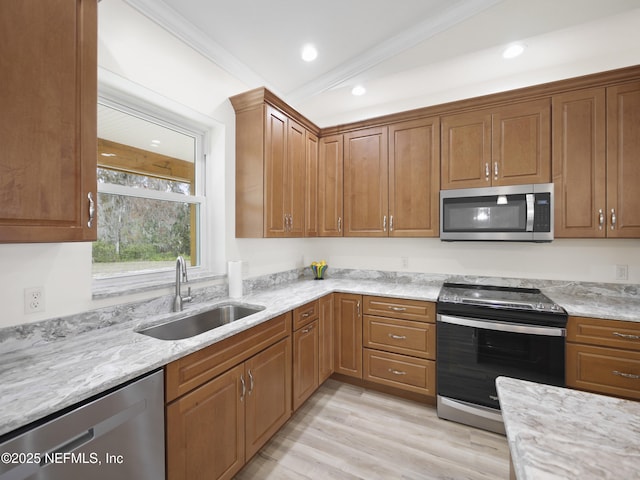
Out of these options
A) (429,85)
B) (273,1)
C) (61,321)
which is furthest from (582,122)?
(61,321)

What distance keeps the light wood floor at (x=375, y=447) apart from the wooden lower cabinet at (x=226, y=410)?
0.19m

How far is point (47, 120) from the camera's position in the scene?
1042 mm

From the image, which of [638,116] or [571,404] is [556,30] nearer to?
[638,116]

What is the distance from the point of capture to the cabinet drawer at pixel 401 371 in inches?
93.6

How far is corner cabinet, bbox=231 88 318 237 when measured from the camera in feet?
7.58

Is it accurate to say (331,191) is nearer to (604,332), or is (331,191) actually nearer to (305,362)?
(305,362)

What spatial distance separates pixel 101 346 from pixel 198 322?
0.65 m

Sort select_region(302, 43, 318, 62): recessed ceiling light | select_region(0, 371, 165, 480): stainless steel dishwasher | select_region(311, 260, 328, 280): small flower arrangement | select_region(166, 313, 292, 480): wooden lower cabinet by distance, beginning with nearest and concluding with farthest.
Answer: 1. select_region(0, 371, 165, 480): stainless steel dishwasher
2. select_region(166, 313, 292, 480): wooden lower cabinet
3. select_region(302, 43, 318, 62): recessed ceiling light
4. select_region(311, 260, 328, 280): small flower arrangement

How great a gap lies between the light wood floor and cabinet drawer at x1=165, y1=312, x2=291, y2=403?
75cm

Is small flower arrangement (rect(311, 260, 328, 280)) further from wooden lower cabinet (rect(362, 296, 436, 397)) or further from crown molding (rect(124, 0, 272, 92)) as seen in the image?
crown molding (rect(124, 0, 272, 92))

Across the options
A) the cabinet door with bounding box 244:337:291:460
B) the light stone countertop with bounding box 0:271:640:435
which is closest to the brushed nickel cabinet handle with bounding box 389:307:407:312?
the light stone countertop with bounding box 0:271:640:435

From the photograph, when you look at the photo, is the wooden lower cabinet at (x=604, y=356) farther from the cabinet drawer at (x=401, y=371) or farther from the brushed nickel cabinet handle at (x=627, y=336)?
the cabinet drawer at (x=401, y=371)

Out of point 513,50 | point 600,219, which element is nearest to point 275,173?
point 513,50

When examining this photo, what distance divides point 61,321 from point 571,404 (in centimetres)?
205
